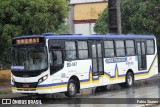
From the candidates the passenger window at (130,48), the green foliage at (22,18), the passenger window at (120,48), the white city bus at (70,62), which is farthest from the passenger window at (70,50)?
the passenger window at (130,48)

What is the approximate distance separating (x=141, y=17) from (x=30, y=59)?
17735 millimetres

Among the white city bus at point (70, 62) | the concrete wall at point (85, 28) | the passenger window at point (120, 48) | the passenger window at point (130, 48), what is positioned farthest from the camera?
the concrete wall at point (85, 28)

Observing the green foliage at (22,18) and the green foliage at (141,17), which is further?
the green foliage at (141,17)

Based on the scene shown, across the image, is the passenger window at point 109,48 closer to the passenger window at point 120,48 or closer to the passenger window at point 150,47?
the passenger window at point 120,48

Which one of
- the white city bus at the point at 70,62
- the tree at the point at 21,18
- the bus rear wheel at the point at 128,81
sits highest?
the tree at the point at 21,18

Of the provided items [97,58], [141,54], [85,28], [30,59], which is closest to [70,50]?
[30,59]

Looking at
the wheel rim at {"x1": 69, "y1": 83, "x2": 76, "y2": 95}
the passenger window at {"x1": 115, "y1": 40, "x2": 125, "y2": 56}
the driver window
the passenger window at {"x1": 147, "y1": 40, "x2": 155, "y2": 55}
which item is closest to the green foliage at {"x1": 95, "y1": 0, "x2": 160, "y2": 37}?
the passenger window at {"x1": 147, "y1": 40, "x2": 155, "y2": 55}

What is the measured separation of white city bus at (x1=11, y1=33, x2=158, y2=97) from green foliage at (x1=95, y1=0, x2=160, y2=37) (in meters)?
9.67

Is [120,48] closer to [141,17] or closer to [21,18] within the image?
[21,18]

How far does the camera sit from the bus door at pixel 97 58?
68.8ft

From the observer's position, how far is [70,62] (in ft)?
63.2

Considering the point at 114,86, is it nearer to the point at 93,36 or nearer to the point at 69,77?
the point at 93,36

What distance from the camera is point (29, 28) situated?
22453 millimetres

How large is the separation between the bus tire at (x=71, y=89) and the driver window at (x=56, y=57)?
1.25m
